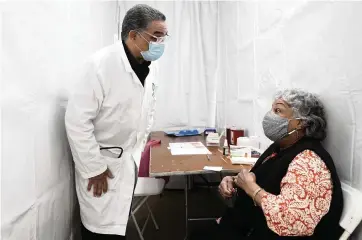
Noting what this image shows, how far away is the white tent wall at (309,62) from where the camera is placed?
3.45ft

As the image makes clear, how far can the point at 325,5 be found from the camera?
1.22 m

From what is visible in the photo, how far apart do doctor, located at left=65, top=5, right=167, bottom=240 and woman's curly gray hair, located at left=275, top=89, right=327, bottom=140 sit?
0.79 m

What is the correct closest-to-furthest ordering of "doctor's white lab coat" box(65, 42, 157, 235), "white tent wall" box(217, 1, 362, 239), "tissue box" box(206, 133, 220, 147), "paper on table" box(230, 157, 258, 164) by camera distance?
1. "white tent wall" box(217, 1, 362, 239)
2. "doctor's white lab coat" box(65, 42, 157, 235)
3. "paper on table" box(230, 157, 258, 164)
4. "tissue box" box(206, 133, 220, 147)

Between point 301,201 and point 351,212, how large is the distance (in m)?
0.18

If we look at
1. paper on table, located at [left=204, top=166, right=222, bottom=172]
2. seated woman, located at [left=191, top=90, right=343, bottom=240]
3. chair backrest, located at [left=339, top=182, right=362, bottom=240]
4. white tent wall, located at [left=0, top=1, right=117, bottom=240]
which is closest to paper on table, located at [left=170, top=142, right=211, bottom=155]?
paper on table, located at [left=204, top=166, right=222, bottom=172]

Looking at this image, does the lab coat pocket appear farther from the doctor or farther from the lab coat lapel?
the lab coat lapel

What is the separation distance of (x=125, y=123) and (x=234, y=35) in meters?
1.81

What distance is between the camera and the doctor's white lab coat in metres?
1.28

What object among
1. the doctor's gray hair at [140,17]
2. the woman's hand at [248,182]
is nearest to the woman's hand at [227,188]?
the woman's hand at [248,182]

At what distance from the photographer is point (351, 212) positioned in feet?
3.21

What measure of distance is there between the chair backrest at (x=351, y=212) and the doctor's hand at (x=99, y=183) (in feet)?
3.54

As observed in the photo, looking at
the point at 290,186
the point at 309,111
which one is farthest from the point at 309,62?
the point at 290,186

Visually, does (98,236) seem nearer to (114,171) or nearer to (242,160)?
(114,171)

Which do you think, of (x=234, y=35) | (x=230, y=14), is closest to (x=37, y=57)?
(x=234, y=35)
